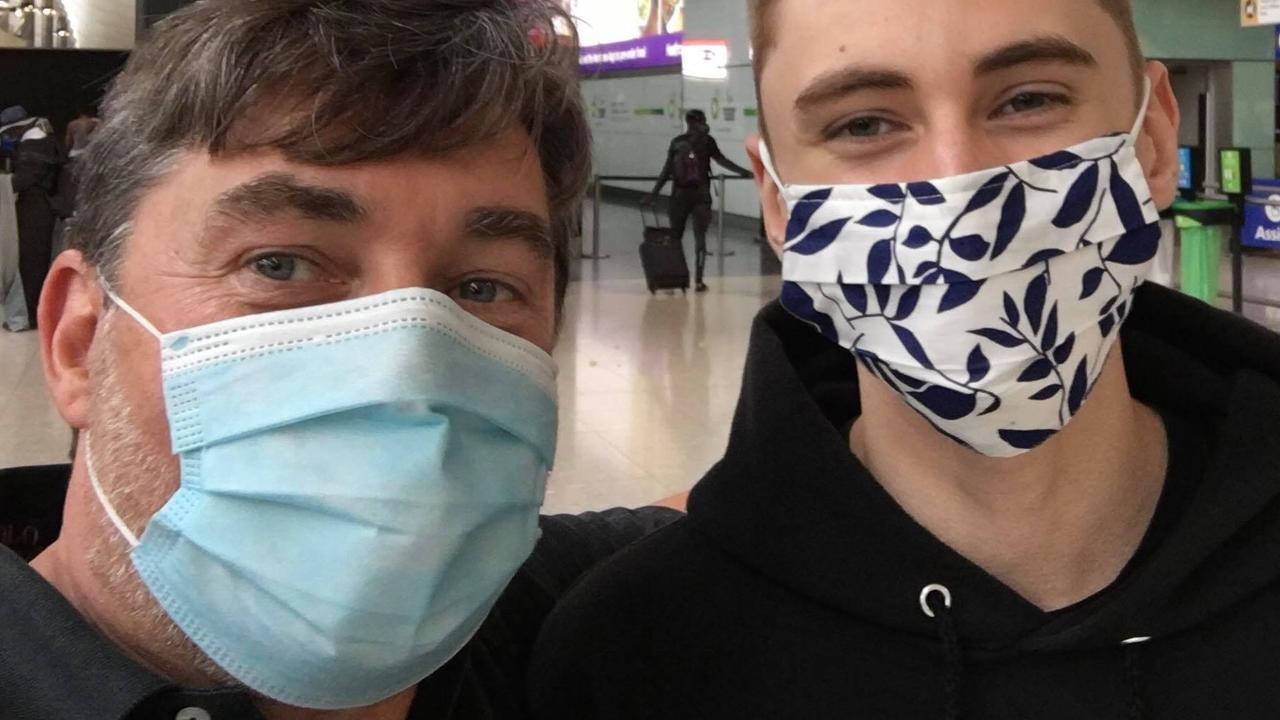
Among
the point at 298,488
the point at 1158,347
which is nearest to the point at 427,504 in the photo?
the point at 298,488

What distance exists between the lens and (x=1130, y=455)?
159 cm

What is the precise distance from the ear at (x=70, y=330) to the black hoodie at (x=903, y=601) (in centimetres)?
69

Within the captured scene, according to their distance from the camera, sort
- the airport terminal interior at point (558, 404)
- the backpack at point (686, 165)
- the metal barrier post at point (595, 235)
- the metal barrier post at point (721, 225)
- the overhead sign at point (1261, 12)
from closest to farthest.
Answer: the airport terminal interior at point (558, 404), the overhead sign at point (1261, 12), the backpack at point (686, 165), the metal barrier post at point (721, 225), the metal barrier post at point (595, 235)

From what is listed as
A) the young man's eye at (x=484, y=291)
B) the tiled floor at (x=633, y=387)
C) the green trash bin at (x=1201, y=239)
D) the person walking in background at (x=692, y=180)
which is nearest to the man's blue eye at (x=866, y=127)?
the young man's eye at (x=484, y=291)

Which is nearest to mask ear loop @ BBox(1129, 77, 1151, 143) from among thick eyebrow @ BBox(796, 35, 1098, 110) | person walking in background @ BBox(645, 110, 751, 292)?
thick eyebrow @ BBox(796, 35, 1098, 110)

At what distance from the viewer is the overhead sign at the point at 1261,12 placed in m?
11.2

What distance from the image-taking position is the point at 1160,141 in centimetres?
168

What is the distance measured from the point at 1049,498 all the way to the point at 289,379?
3.17 ft

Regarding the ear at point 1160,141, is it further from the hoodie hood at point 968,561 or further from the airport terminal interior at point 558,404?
the hoodie hood at point 968,561

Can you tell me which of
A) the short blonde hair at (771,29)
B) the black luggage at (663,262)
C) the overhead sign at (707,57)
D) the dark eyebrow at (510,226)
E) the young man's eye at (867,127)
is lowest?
the black luggage at (663,262)

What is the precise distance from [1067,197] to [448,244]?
782 mm

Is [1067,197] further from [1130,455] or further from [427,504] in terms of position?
[427,504]

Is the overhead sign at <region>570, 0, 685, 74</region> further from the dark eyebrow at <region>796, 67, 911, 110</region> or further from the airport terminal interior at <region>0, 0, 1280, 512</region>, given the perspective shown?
the dark eyebrow at <region>796, 67, 911, 110</region>

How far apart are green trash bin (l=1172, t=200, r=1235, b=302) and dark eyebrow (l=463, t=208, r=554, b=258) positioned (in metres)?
8.11
